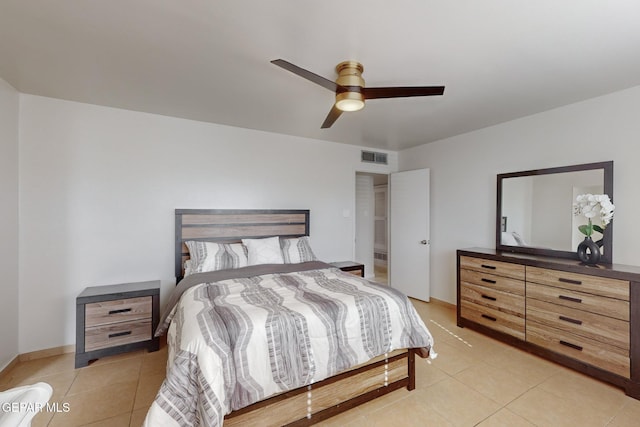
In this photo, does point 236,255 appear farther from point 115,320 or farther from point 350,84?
point 350,84

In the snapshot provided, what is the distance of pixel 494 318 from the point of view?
3.04m

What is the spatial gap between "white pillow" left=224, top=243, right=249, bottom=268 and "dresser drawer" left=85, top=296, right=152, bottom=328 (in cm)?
84

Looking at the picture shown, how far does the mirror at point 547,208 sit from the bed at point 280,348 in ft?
6.33

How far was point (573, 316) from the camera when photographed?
2.44 metres

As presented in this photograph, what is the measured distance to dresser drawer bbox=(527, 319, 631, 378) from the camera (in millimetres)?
2180

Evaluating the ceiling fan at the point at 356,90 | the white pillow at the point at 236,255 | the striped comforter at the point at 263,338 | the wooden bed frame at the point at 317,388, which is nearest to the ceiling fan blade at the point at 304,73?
the ceiling fan at the point at 356,90

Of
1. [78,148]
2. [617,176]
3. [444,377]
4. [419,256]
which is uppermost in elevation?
[78,148]

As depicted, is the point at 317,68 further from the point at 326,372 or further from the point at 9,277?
the point at 9,277

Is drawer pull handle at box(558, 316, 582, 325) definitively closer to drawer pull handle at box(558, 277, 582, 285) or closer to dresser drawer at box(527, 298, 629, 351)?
dresser drawer at box(527, 298, 629, 351)

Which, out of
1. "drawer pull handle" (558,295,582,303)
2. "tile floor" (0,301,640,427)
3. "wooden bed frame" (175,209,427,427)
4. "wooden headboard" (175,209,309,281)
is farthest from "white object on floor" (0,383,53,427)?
"drawer pull handle" (558,295,582,303)

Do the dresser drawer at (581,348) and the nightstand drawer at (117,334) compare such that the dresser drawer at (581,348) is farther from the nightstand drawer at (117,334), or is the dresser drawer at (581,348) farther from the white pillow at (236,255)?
the nightstand drawer at (117,334)

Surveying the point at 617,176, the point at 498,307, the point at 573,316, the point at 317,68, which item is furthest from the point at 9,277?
the point at 617,176

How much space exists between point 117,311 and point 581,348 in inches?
165

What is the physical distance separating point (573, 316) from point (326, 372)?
230cm
